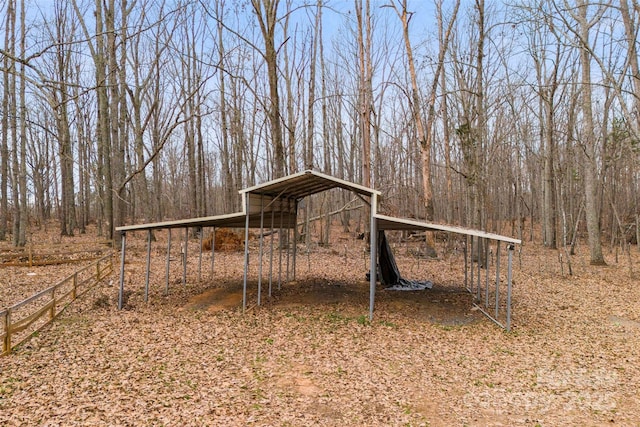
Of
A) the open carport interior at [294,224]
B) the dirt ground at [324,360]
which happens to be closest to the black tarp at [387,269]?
the dirt ground at [324,360]

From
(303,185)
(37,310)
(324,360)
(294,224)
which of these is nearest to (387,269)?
(294,224)

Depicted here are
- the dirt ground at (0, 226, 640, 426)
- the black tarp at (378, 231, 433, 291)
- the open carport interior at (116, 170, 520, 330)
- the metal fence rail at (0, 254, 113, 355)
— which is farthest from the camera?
the black tarp at (378, 231, 433, 291)

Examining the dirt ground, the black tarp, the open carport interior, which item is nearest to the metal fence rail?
the dirt ground

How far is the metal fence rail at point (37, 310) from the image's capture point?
6.11 m

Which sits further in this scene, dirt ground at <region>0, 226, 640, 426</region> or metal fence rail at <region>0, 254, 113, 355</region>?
metal fence rail at <region>0, 254, 113, 355</region>

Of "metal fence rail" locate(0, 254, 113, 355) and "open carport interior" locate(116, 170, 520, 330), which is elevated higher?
"open carport interior" locate(116, 170, 520, 330)

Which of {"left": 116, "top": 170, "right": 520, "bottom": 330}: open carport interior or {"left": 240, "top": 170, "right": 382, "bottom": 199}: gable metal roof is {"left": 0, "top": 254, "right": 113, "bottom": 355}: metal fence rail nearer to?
{"left": 116, "top": 170, "right": 520, "bottom": 330}: open carport interior

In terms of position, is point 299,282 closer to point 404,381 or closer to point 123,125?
point 404,381

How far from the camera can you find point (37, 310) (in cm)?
850

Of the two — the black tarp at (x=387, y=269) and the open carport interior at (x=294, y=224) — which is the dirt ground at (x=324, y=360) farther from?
the black tarp at (x=387, y=269)

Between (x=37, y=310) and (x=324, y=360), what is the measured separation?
6287mm

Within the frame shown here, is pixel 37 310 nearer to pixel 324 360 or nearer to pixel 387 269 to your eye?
pixel 324 360

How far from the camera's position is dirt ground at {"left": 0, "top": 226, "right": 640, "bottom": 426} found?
453cm

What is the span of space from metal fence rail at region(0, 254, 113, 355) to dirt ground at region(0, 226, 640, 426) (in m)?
0.25
